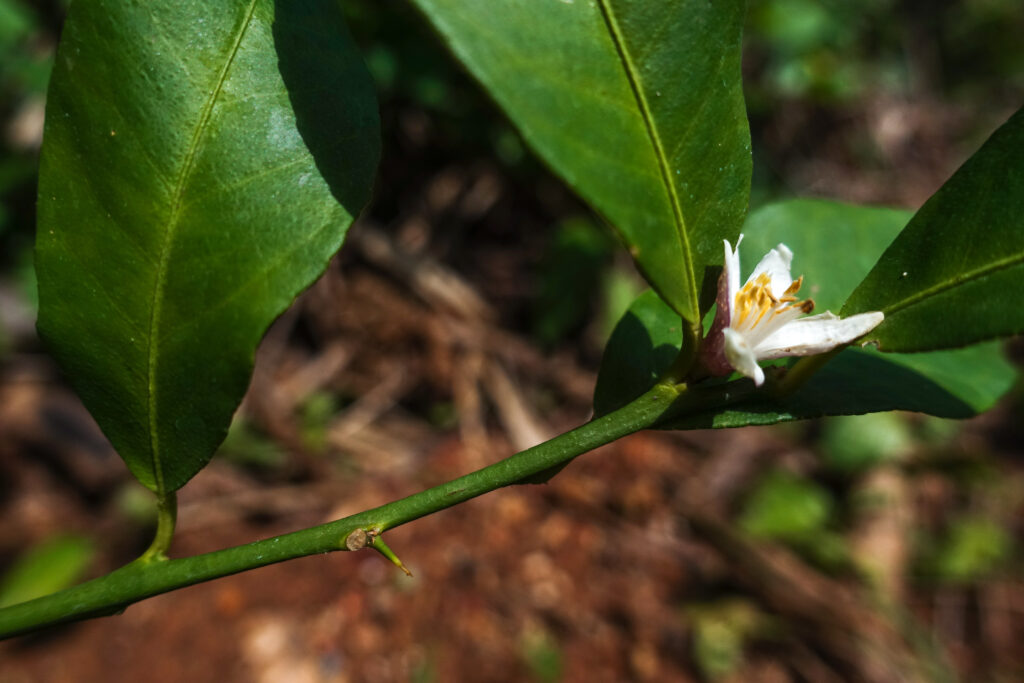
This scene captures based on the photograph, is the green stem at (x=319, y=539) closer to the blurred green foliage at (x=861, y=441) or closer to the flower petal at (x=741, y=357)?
the flower petal at (x=741, y=357)

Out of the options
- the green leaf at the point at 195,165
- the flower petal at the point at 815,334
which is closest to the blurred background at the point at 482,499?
the green leaf at the point at 195,165

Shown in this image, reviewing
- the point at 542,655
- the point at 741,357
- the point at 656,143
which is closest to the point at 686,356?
the point at 741,357

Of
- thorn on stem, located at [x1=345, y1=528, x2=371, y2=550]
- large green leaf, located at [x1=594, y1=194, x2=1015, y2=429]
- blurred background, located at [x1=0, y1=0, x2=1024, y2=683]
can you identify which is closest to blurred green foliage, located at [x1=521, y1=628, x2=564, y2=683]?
blurred background, located at [x1=0, y1=0, x2=1024, y2=683]

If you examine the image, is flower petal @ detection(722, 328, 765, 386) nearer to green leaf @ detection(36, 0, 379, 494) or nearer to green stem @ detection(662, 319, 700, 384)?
green stem @ detection(662, 319, 700, 384)

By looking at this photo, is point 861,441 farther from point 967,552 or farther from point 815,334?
point 815,334

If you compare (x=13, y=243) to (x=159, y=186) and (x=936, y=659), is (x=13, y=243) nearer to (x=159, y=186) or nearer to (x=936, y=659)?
(x=159, y=186)

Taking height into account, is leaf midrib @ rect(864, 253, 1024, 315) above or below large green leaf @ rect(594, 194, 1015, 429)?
above
